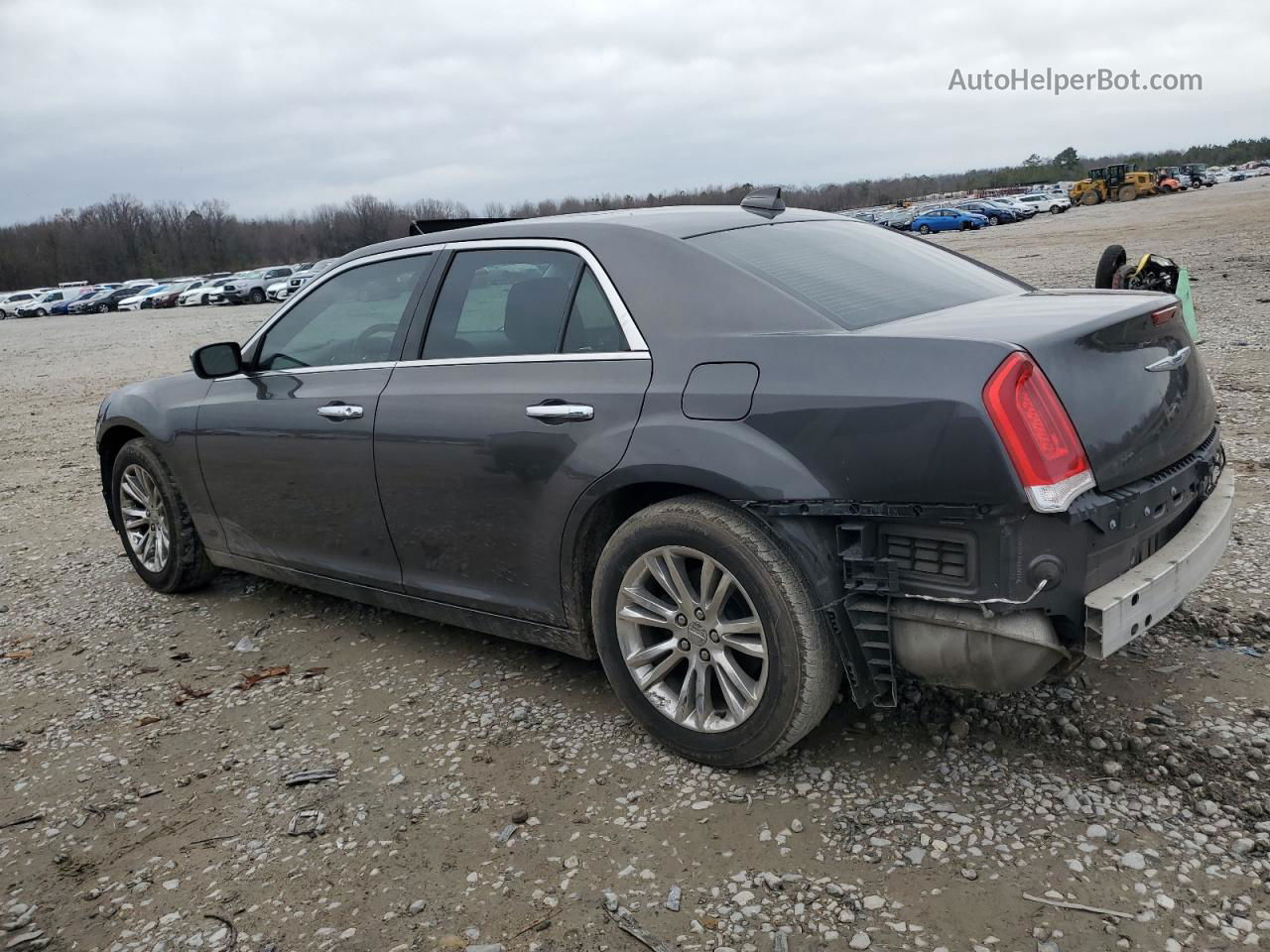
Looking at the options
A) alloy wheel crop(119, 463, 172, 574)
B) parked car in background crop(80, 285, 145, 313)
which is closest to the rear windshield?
alloy wheel crop(119, 463, 172, 574)

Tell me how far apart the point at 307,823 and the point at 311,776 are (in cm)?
30

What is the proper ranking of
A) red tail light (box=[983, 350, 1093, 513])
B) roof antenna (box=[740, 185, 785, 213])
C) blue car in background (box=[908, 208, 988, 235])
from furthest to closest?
blue car in background (box=[908, 208, 988, 235]) → roof antenna (box=[740, 185, 785, 213]) → red tail light (box=[983, 350, 1093, 513])

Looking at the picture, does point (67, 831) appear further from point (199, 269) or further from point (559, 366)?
point (199, 269)

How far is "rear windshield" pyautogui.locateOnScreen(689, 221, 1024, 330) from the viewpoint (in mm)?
Answer: 3240

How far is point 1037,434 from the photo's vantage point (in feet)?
8.54

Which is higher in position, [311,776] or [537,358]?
[537,358]

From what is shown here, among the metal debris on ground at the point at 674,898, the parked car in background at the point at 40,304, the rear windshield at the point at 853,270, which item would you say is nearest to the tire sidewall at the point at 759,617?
the metal debris on ground at the point at 674,898

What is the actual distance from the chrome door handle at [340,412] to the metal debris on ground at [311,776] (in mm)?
1353

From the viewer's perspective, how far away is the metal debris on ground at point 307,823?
3158mm

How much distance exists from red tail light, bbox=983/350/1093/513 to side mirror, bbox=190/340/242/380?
11.1ft

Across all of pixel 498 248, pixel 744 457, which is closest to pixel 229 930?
pixel 744 457

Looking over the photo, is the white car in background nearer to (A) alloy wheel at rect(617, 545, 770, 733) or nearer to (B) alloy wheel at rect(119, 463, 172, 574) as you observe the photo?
(B) alloy wheel at rect(119, 463, 172, 574)

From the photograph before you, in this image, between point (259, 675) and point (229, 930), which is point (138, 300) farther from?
point (229, 930)

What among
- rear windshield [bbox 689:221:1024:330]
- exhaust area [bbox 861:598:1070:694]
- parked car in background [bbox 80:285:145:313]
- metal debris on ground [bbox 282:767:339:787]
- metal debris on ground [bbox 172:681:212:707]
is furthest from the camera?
parked car in background [bbox 80:285:145:313]
